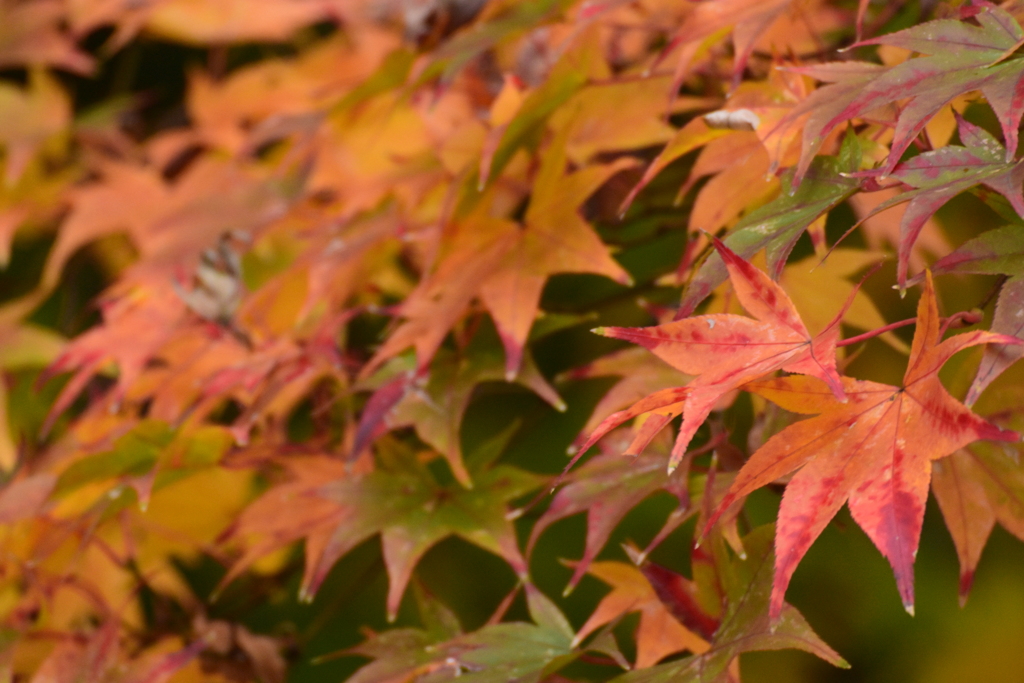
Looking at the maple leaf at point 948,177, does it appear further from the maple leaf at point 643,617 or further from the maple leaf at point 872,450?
the maple leaf at point 643,617

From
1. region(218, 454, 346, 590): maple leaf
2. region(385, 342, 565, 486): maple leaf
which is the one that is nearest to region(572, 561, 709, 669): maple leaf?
region(385, 342, 565, 486): maple leaf

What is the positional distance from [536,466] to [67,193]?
800mm

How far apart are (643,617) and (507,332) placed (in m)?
0.22

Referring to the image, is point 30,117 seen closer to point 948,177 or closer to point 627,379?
point 627,379

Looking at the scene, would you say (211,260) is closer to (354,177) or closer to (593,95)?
(354,177)

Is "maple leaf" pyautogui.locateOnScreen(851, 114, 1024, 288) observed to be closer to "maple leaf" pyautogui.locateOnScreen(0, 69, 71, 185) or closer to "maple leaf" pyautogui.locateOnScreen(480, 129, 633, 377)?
"maple leaf" pyautogui.locateOnScreen(480, 129, 633, 377)

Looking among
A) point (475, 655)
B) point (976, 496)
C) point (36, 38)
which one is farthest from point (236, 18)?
point (976, 496)

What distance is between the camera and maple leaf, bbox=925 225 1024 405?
13.8 inches

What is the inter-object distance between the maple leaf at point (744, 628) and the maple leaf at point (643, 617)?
32 millimetres

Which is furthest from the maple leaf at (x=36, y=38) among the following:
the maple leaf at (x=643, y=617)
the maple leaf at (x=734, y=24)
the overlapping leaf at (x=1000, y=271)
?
the overlapping leaf at (x=1000, y=271)

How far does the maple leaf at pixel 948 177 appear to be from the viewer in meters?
0.37

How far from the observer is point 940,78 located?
40cm

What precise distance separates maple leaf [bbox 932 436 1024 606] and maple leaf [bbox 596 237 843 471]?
5.8 inches

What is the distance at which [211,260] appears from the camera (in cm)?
85
